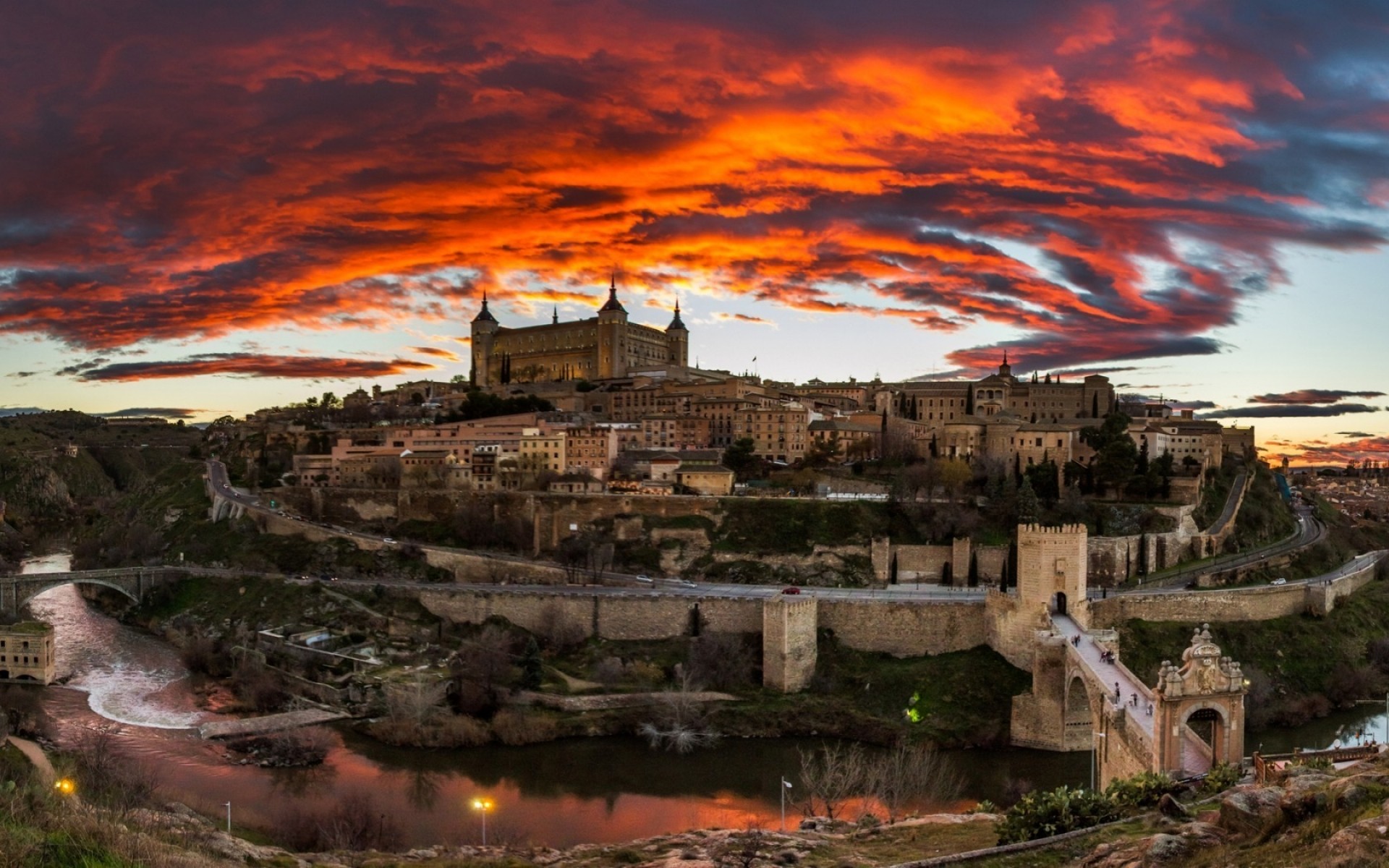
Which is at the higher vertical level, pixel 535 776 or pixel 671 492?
pixel 671 492

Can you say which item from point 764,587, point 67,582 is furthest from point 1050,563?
point 67,582

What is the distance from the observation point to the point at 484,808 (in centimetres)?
2352

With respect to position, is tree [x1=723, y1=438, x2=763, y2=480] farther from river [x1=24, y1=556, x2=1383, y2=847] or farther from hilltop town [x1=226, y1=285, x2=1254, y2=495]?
river [x1=24, y1=556, x2=1383, y2=847]

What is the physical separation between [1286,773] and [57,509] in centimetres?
9964

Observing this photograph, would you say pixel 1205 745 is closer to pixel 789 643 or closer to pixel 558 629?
pixel 789 643

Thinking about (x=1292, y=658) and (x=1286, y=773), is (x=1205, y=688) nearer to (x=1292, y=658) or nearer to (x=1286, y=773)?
(x=1286, y=773)

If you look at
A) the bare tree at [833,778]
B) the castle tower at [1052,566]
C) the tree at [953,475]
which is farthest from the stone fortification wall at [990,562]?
the bare tree at [833,778]

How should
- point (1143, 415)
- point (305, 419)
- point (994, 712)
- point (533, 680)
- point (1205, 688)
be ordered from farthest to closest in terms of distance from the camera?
point (305, 419)
point (1143, 415)
point (533, 680)
point (994, 712)
point (1205, 688)

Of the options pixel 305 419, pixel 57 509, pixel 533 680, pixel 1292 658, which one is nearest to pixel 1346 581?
pixel 1292 658

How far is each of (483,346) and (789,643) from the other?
6763cm

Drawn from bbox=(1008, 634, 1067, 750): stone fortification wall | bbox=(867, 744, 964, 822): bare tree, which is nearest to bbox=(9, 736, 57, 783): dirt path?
bbox=(867, 744, 964, 822): bare tree

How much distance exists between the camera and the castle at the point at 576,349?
279 ft

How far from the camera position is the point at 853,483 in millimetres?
49844

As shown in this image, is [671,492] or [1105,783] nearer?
[1105,783]
